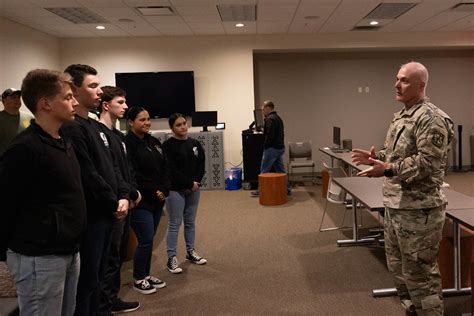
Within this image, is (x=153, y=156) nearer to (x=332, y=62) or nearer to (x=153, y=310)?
(x=153, y=310)

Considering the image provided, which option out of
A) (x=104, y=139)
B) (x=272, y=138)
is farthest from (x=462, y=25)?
(x=104, y=139)

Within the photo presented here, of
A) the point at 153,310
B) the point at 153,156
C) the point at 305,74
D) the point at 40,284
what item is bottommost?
the point at 153,310

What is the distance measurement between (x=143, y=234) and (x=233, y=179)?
175 inches

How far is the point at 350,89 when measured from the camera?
8.98 meters

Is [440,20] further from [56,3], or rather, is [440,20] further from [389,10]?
[56,3]

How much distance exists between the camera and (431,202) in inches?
91.3

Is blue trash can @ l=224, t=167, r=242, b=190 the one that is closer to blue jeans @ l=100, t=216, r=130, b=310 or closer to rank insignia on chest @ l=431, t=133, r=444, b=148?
blue jeans @ l=100, t=216, r=130, b=310

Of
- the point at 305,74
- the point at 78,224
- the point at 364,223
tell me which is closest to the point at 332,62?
the point at 305,74

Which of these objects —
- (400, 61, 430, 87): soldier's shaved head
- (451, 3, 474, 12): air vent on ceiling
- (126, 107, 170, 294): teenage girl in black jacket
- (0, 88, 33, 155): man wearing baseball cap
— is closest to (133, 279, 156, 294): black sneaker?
(126, 107, 170, 294): teenage girl in black jacket

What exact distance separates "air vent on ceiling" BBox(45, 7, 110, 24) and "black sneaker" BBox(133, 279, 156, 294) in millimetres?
4058

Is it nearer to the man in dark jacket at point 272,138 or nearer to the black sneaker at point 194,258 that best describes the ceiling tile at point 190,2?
the man in dark jacket at point 272,138

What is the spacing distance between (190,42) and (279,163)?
2979 millimetres

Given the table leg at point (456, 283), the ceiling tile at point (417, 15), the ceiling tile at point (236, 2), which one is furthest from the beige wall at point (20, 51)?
the ceiling tile at point (417, 15)

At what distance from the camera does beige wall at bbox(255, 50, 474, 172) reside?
885cm
